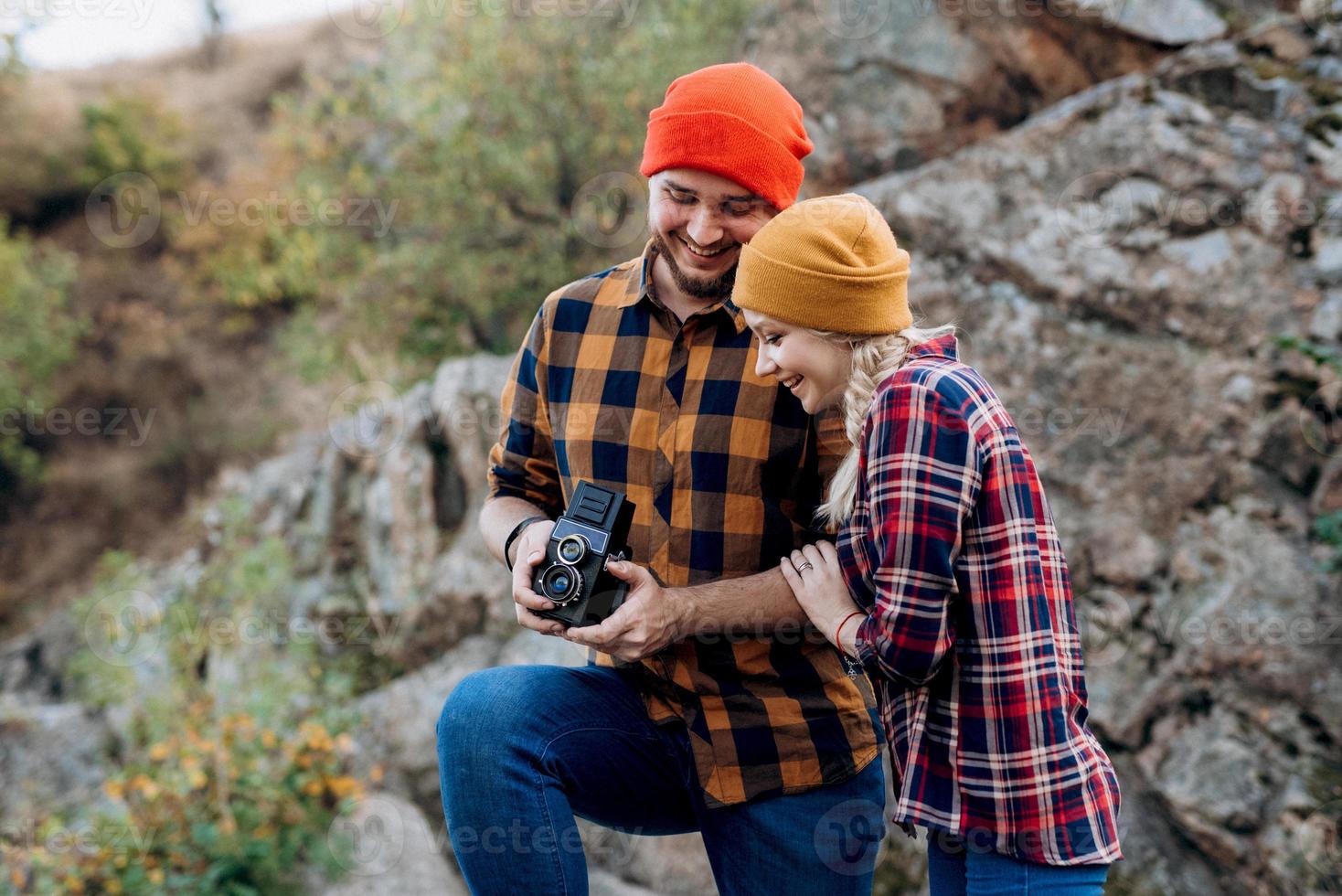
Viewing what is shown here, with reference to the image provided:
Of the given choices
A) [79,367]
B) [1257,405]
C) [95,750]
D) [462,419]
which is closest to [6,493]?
[79,367]

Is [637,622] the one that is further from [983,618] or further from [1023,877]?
[1023,877]

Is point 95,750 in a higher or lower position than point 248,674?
lower

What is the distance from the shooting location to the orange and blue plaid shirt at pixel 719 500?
2137 mm

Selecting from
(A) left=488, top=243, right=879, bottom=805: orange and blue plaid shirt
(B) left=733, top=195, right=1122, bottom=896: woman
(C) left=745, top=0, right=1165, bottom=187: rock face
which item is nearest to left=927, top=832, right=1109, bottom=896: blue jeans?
(B) left=733, top=195, right=1122, bottom=896: woman

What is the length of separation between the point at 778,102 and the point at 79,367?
12.3 metres

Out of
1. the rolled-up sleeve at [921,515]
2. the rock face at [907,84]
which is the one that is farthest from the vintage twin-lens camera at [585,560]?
the rock face at [907,84]

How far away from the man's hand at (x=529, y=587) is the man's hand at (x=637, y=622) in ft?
0.18

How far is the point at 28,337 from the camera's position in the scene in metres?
11.1

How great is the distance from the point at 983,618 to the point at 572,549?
770 millimetres

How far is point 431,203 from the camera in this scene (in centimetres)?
717

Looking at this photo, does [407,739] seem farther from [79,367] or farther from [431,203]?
[79,367]

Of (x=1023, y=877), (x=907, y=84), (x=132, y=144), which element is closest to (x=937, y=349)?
(x=1023, y=877)

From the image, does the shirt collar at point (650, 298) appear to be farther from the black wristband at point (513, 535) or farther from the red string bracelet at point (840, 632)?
the red string bracelet at point (840, 632)

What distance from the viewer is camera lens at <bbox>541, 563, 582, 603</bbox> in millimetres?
1965
